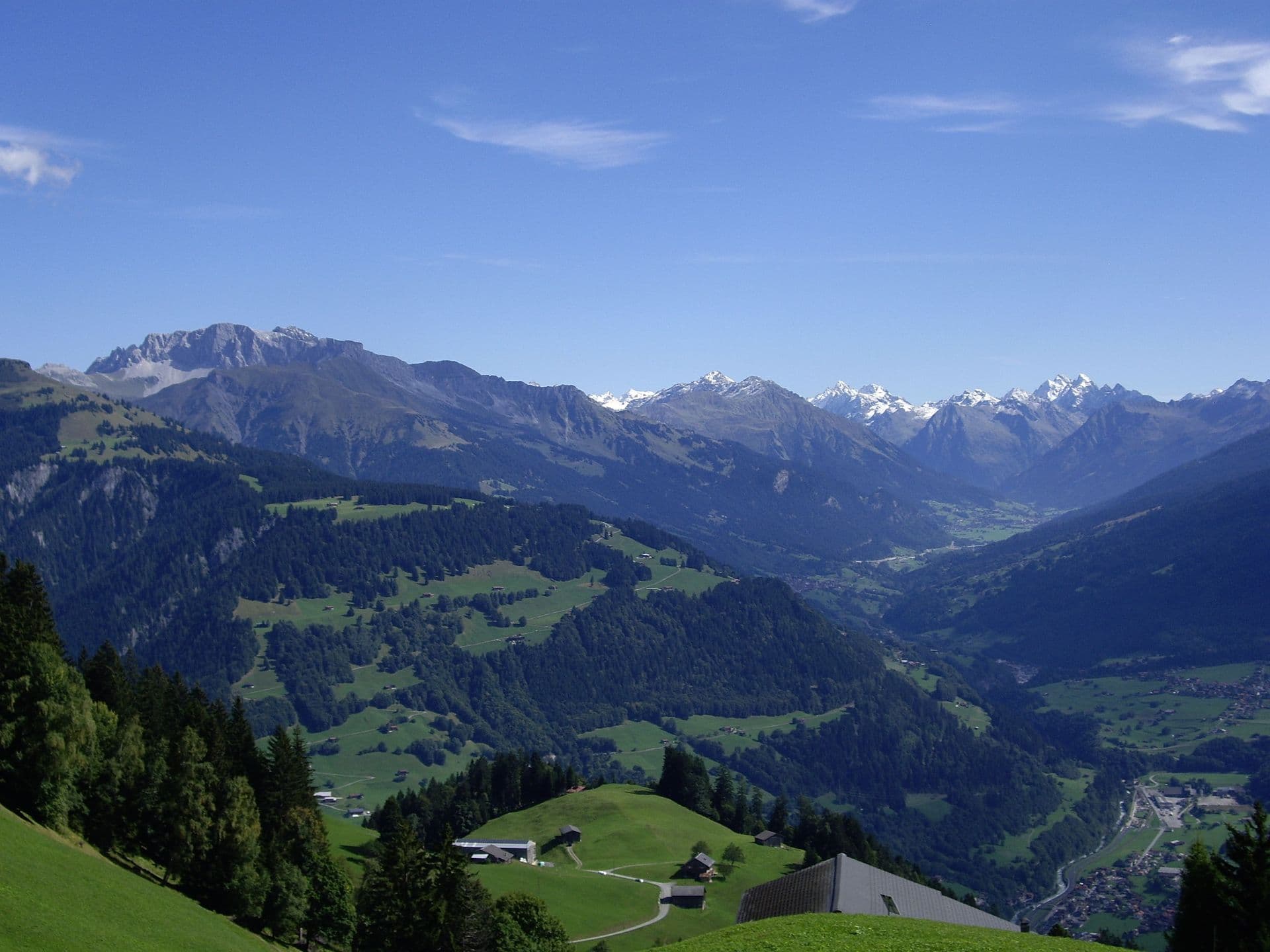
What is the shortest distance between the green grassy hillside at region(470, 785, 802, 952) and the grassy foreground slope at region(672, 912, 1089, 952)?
165 ft

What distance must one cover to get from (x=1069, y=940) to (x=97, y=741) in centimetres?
5069

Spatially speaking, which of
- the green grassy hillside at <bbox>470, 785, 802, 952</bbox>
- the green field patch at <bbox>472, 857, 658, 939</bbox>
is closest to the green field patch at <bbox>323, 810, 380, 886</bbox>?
the green field patch at <bbox>472, 857, 658, 939</bbox>

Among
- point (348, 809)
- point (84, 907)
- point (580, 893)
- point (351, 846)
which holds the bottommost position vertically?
point (348, 809)

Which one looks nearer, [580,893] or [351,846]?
[580,893]

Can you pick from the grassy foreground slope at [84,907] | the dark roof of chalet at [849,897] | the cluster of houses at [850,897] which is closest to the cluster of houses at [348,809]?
the grassy foreground slope at [84,907]

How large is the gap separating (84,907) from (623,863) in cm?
7291

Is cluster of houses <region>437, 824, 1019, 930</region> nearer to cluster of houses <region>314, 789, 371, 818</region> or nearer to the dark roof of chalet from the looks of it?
the dark roof of chalet

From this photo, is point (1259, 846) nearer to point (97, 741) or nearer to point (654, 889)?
point (97, 741)

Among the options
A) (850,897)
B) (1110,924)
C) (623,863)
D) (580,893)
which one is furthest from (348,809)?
(850,897)

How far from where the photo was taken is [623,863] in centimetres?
10969

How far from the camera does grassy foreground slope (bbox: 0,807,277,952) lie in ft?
124

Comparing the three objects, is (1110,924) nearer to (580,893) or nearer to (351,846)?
(580,893)

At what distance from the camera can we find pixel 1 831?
4641 cm

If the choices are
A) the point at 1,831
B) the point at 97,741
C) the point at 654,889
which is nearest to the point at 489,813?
the point at 654,889
